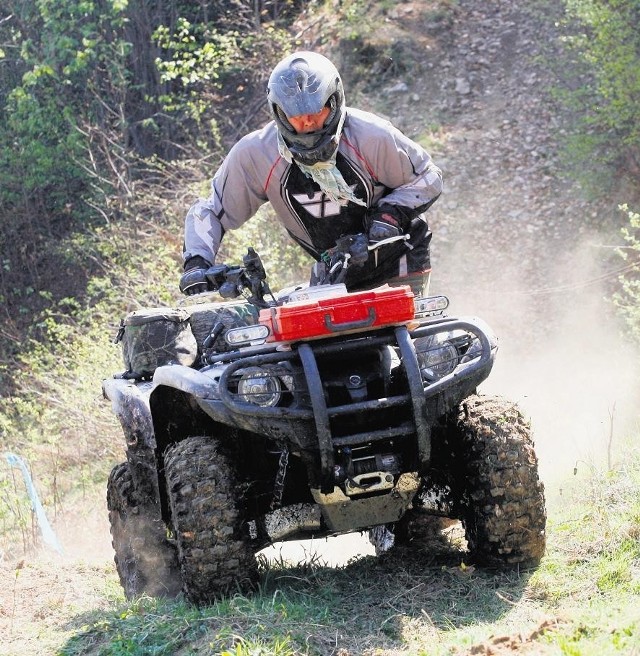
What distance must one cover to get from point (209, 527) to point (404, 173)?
2087 mm

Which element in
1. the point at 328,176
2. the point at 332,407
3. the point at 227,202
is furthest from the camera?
the point at 227,202

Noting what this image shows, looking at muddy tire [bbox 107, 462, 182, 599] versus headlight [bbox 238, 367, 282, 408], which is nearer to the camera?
headlight [bbox 238, 367, 282, 408]

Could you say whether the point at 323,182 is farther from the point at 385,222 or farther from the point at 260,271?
the point at 260,271

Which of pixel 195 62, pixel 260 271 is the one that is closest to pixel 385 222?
pixel 260 271

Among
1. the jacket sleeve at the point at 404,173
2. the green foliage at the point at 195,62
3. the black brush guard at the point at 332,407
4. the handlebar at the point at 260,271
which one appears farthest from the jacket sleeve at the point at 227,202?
the green foliage at the point at 195,62

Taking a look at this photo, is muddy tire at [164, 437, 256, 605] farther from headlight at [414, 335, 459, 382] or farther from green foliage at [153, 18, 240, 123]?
green foliage at [153, 18, 240, 123]

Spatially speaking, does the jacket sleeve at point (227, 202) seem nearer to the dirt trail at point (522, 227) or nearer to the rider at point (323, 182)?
the rider at point (323, 182)

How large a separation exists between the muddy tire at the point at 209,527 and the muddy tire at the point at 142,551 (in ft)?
3.33

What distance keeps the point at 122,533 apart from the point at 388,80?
41.5ft

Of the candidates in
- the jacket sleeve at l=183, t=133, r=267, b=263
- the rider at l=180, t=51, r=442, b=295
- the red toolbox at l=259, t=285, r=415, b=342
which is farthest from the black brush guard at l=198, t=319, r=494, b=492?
the jacket sleeve at l=183, t=133, r=267, b=263

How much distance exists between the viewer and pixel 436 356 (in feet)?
16.5

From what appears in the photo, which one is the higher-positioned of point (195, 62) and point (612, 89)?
point (195, 62)

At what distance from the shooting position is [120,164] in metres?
19.2

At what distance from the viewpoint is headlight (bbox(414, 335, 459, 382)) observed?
498 cm
